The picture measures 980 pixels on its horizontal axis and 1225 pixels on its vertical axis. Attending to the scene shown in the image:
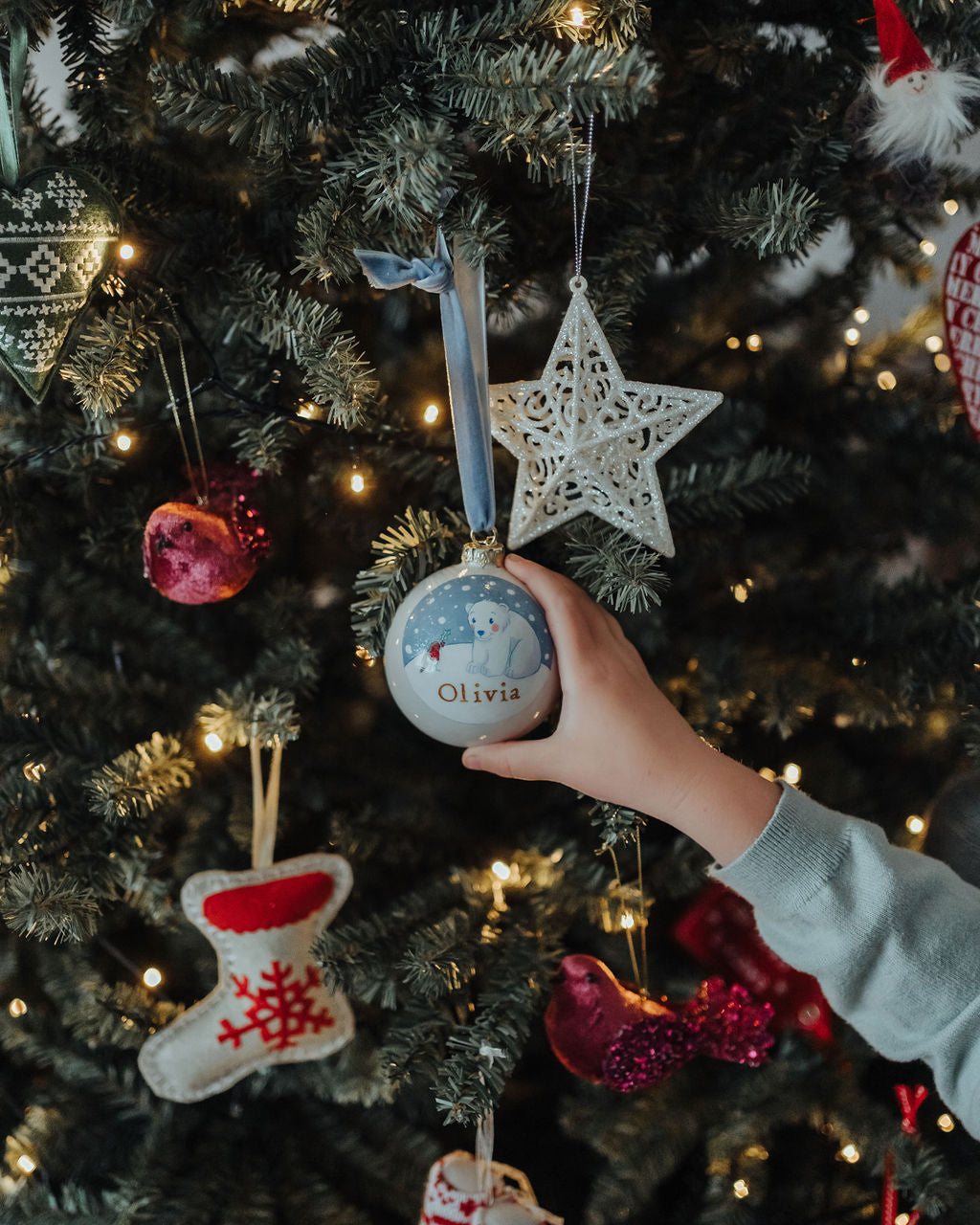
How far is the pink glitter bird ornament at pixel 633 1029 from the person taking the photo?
0.74 m

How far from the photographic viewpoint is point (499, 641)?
55 cm

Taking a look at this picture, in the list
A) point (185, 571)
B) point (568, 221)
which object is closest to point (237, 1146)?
point (185, 571)

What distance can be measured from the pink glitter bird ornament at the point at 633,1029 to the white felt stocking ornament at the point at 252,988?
0.21 meters

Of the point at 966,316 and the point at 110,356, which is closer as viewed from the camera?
the point at 110,356

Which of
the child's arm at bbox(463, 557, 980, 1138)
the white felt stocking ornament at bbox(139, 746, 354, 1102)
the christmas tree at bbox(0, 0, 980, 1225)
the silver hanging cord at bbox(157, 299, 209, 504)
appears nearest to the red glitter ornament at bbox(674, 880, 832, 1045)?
the christmas tree at bbox(0, 0, 980, 1225)

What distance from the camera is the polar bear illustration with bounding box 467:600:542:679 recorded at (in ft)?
1.81

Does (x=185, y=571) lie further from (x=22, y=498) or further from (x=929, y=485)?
(x=929, y=485)

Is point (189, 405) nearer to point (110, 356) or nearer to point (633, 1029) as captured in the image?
point (110, 356)

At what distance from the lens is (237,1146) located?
2.81 ft

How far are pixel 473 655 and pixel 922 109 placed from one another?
1.65 ft

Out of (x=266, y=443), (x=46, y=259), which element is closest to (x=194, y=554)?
(x=266, y=443)

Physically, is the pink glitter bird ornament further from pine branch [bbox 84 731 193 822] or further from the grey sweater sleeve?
pine branch [bbox 84 731 193 822]

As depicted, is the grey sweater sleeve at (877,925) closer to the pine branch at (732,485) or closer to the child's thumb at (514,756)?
the child's thumb at (514,756)

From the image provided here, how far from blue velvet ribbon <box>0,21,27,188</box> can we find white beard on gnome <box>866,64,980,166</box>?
57 centimetres
